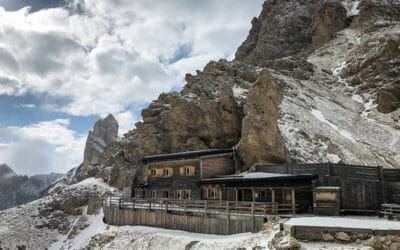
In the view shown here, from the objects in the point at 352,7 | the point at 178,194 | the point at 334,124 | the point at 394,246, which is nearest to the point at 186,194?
the point at 178,194

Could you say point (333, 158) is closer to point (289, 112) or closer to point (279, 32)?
point (289, 112)

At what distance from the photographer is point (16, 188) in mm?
147000

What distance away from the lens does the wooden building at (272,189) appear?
2675 centimetres

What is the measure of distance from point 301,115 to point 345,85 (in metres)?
28.9

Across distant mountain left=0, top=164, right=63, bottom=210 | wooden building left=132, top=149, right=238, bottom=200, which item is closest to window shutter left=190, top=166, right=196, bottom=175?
wooden building left=132, top=149, right=238, bottom=200

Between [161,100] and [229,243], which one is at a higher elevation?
[161,100]

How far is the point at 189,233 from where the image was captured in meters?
28.0

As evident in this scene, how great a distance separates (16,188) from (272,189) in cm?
14870

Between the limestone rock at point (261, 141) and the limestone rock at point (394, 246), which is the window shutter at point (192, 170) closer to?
the limestone rock at point (261, 141)

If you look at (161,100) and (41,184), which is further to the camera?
(41,184)

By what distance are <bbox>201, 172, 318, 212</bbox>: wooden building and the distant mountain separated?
12742cm

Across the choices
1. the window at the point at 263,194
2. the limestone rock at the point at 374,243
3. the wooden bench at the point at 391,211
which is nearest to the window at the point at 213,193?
the window at the point at 263,194

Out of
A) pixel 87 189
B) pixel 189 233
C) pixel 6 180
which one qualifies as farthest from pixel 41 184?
pixel 189 233

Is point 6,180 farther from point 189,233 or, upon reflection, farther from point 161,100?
point 189,233
